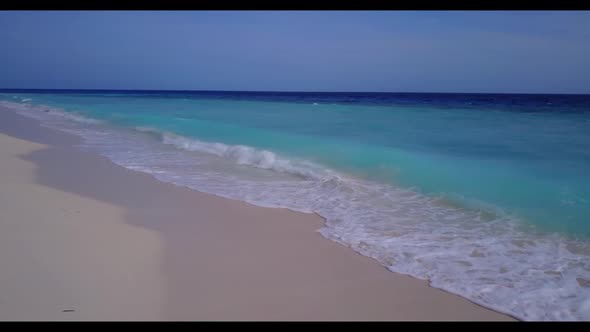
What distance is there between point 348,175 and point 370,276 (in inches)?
165

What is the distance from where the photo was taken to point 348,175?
292 inches

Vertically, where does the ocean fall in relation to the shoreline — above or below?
above

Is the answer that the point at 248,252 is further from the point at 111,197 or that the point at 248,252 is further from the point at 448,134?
the point at 448,134

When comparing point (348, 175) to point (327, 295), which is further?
point (348, 175)

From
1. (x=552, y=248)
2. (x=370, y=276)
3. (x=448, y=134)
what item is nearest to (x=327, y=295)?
(x=370, y=276)

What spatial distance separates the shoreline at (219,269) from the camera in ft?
9.03

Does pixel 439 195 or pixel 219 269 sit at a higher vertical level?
pixel 439 195

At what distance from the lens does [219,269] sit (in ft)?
10.9

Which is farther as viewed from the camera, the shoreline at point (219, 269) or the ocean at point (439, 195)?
the ocean at point (439, 195)

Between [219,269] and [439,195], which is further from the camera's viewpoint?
[439,195]

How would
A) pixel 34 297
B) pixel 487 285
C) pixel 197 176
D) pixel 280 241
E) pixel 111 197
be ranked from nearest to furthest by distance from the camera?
1. pixel 34 297
2. pixel 487 285
3. pixel 280 241
4. pixel 111 197
5. pixel 197 176

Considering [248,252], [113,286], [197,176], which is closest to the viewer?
[113,286]

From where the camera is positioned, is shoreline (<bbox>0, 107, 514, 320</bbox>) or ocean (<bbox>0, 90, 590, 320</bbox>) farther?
ocean (<bbox>0, 90, 590, 320</bbox>)

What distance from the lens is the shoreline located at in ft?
9.03
